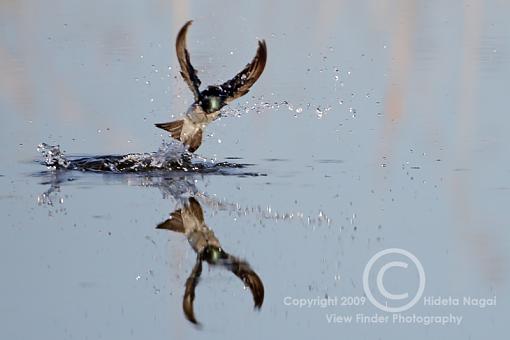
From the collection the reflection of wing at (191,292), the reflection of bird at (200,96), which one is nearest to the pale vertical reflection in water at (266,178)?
the reflection of wing at (191,292)

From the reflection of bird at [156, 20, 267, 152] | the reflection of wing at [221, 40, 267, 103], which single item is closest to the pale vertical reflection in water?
the reflection of bird at [156, 20, 267, 152]

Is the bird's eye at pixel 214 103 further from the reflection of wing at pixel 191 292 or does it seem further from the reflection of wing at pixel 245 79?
the reflection of wing at pixel 191 292

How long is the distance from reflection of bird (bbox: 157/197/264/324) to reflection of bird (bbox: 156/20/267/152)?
1167mm

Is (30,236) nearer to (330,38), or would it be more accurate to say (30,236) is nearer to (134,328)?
(134,328)

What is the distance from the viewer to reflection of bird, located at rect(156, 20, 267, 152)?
33.4 feet

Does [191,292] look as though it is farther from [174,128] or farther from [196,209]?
[174,128]

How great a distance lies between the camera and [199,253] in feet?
25.4

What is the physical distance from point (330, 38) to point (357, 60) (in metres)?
1.57

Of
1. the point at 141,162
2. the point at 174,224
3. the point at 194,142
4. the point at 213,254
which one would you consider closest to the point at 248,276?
the point at 213,254

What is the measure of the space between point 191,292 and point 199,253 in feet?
2.33

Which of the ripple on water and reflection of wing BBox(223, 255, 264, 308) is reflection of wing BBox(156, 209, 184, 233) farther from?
the ripple on water

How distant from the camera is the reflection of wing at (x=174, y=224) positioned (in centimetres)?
825

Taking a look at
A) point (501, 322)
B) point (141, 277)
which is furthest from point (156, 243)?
point (501, 322)

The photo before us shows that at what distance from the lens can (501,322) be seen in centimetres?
663
